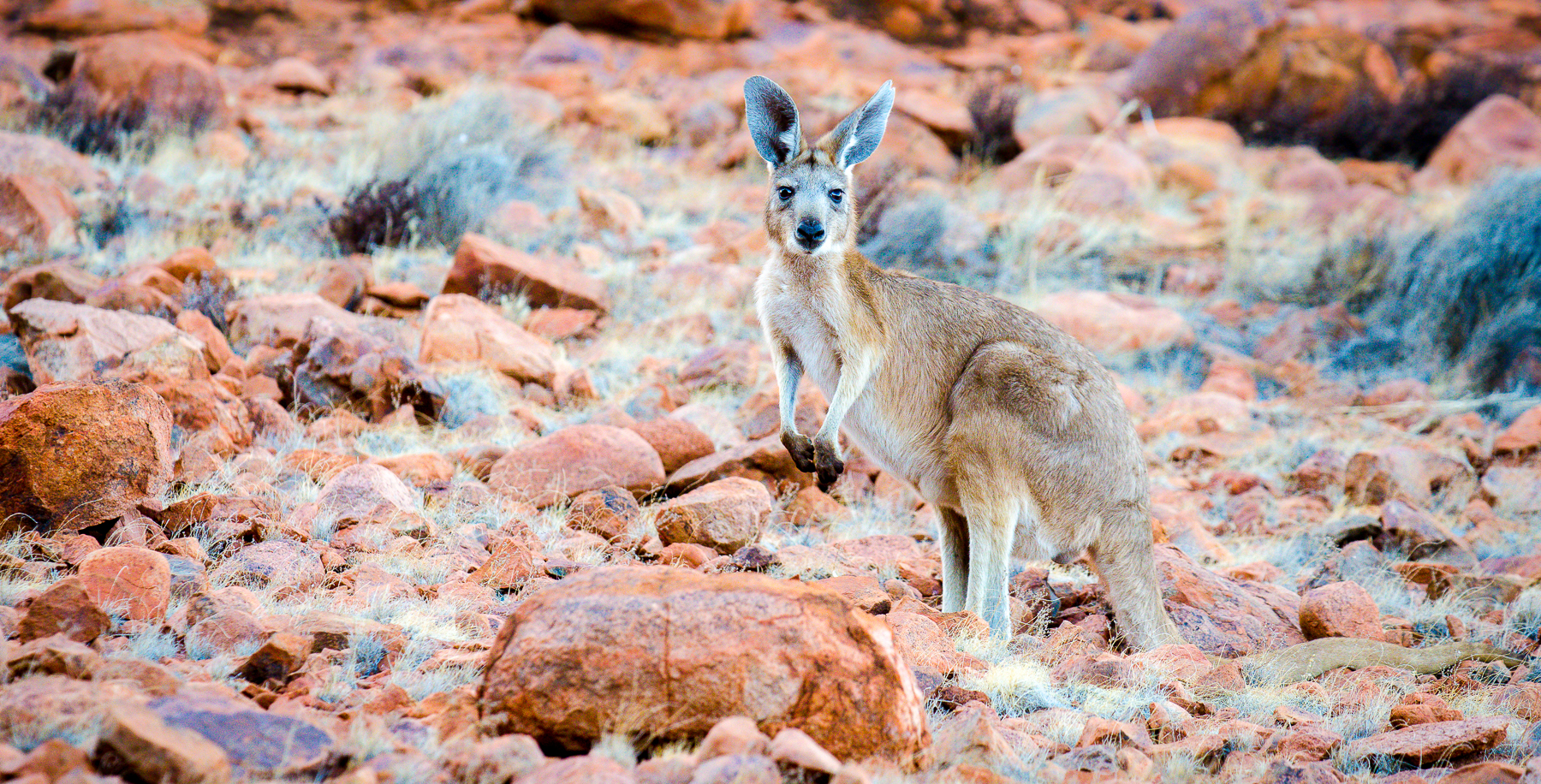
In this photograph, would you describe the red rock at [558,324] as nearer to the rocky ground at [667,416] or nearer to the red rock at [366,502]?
the rocky ground at [667,416]

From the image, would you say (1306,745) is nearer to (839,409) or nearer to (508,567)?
(839,409)

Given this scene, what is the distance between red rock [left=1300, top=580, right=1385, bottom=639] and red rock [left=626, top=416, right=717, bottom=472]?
3.32 meters

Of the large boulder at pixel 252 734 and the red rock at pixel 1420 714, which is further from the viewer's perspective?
the red rock at pixel 1420 714

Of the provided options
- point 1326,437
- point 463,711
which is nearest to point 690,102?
point 1326,437

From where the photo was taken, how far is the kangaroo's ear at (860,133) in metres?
5.44

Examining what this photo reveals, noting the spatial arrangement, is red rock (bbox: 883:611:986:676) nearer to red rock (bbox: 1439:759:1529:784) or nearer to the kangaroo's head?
red rock (bbox: 1439:759:1529:784)

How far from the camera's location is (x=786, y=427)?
5180mm

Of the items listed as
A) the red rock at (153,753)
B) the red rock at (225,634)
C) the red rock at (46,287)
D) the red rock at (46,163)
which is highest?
the red rock at (153,753)

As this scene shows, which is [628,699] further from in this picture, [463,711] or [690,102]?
[690,102]

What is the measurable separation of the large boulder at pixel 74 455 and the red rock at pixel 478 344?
301cm

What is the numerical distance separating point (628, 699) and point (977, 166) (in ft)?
41.3

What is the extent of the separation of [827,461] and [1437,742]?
258 centimetres

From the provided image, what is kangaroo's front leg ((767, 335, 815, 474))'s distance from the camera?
200 inches

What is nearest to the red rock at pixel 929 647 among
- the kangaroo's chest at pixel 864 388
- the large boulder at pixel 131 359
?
the kangaroo's chest at pixel 864 388
